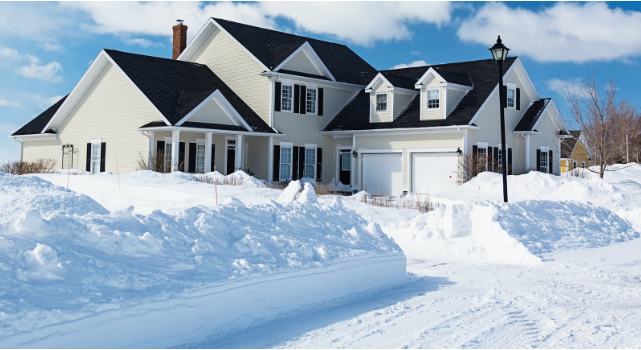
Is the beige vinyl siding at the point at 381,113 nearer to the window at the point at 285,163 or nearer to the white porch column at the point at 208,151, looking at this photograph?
the window at the point at 285,163

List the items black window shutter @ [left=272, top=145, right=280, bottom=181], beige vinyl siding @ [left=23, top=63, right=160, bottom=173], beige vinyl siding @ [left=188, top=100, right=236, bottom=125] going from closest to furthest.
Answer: beige vinyl siding @ [left=188, top=100, right=236, bottom=125] < beige vinyl siding @ [left=23, top=63, right=160, bottom=173] < black window shutter @ [left=272, top=145, right=280, bottom=181]

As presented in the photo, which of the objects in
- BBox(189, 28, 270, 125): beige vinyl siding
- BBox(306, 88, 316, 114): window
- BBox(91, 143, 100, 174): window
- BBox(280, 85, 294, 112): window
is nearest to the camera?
BBox(91, 143, 100, 174): window

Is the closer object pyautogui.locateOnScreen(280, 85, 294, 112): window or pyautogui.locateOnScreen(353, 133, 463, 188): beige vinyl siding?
pyautogui.locateOnScreen(353, 133, 463, 188): beige vinyl siding

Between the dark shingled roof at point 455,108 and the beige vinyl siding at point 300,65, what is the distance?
116 inches

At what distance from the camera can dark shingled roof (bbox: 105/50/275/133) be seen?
90.3 feet

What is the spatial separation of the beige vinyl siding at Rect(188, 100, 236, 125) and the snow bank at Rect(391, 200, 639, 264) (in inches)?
559

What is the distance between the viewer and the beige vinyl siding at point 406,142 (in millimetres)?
28578

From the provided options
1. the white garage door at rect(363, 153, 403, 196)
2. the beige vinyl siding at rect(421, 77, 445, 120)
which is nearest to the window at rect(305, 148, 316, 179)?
the white garage door at rect(363, 153, 403, 196)

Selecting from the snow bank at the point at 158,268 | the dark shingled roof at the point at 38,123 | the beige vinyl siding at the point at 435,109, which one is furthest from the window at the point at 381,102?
the snow bank at the point at 158,268

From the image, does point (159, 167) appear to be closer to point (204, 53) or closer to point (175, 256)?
point (204, 53)

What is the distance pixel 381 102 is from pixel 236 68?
761cm

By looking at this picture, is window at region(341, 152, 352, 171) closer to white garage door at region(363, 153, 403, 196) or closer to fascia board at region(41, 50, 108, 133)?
white garage door at region(363, 153, 403, 196)

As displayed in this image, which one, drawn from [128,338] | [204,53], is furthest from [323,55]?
[128,338]

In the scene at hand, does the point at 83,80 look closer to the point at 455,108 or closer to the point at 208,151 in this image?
the point at 208,151
